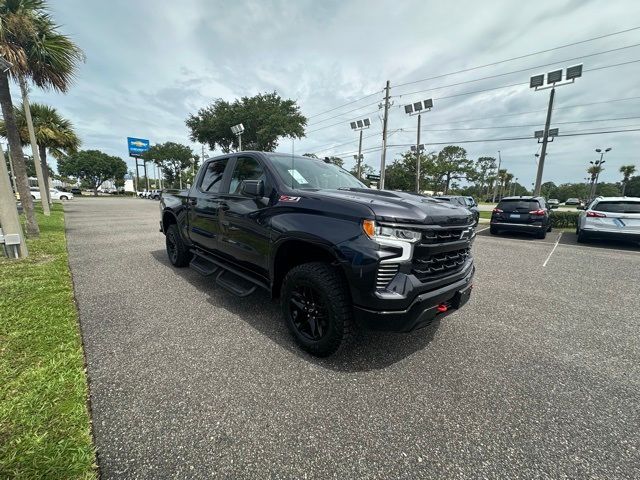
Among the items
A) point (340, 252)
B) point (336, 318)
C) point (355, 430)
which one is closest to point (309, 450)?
point (355, 430)

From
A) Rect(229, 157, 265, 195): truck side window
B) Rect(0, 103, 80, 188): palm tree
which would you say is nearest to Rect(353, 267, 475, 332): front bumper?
Rect(229, 157, 265, 195): truck side window

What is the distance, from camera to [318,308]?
8.43 ft

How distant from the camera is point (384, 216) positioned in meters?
2.18

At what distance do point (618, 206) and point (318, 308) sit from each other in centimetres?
1038

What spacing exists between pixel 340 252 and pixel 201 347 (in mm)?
1668

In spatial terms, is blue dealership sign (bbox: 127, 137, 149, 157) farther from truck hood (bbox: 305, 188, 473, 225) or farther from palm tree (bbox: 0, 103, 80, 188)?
truck hood (bbox: 305, 188, 473, 225)

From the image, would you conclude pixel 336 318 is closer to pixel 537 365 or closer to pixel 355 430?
pixel 355 430

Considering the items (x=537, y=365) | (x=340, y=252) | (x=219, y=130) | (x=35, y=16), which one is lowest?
(x=537, y=365)

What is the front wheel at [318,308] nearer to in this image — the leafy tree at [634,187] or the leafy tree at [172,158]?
the leafy tree at [172,158]

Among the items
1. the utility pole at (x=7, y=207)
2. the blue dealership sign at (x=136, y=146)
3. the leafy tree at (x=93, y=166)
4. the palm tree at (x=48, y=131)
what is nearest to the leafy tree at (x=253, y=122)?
the palm tree at (x=48, y=131)

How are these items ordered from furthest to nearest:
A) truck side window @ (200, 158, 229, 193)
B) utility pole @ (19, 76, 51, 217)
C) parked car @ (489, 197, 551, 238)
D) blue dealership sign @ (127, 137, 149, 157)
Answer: blue dealership sign @ (127, 137, 149, 157), utility pole @ (19, 76, 51, 217), parked car @ (489, 197, 551, 238), truck side window @ (200, 158, 229, 193)

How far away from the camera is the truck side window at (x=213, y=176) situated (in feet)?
13.3

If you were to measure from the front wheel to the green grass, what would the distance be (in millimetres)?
1577

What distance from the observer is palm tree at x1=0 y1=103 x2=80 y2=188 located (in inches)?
594
